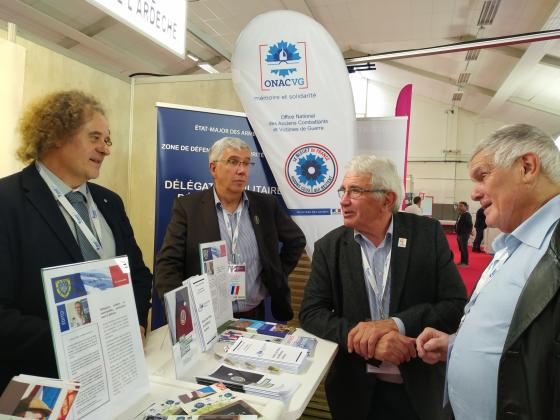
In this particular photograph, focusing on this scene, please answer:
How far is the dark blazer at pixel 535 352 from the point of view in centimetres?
94

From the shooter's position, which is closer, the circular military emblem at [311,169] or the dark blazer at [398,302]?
the dark blazer at [398,302]

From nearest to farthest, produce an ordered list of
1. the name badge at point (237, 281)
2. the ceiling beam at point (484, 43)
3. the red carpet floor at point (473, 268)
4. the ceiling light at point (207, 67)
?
the name badge at point (237, 281), the ceiling beam at point (484, 43), the red carpet floor at point (473, 268), the ceiling light at point (207, 67)

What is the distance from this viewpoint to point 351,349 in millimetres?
1520

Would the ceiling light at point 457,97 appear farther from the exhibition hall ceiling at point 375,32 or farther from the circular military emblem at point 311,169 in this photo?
the circular military emblem at point 311,169

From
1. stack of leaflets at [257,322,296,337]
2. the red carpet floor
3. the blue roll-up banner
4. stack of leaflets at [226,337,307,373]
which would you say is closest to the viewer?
stack of leaflets at [226,337,307,373]

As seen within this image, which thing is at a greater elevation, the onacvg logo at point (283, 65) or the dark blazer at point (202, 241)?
the onacvg logo at point (283, 65)

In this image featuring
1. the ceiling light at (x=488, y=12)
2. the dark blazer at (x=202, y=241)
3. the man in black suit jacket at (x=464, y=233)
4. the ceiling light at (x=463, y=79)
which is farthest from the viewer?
the ceiling light at (x=463, y=79)

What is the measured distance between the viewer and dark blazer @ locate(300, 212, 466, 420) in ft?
5.19

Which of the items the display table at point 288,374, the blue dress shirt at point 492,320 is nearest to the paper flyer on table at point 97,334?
the display table at point 288,374

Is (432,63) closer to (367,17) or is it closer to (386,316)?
(367,17)

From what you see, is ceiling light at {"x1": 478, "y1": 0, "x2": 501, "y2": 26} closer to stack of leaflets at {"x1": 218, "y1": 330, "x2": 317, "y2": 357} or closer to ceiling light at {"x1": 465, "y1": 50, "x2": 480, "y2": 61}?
ceiling light at {"x1": 465, "y1": 50, "x2": 480, "y2": 61}

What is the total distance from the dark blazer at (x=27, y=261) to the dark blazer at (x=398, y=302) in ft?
3.31

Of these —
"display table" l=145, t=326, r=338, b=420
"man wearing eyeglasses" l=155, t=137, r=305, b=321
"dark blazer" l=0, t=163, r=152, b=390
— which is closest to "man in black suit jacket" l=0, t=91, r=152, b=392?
"dark blazer" l=0, t=163, r=152, b=390

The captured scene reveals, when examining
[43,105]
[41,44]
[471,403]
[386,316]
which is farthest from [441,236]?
[41,44]
